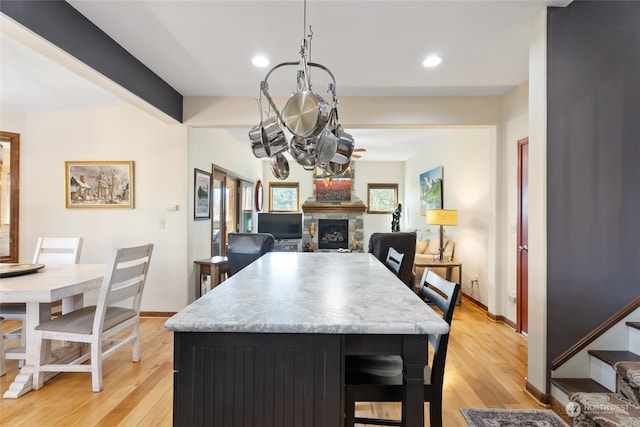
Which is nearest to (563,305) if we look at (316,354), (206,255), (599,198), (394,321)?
(599,198)

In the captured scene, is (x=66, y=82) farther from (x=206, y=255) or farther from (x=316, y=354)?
(x=316, y=354)

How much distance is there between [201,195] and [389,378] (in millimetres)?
3525

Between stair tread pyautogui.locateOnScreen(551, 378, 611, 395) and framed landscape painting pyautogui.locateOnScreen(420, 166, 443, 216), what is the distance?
12.6ft

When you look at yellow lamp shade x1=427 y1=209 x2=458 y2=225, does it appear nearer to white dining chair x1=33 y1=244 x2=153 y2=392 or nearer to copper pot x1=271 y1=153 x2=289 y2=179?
copper pot x1=271 y1=153 x2=289 y2=179

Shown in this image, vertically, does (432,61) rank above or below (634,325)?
above

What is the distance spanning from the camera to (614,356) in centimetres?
193

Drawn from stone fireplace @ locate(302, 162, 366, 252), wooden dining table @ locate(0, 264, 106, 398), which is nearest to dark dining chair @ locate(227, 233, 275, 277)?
wooden dining table @ locate(0, 264, 106, 398)

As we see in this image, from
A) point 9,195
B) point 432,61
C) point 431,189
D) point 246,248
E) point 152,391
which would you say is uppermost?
point 432,61

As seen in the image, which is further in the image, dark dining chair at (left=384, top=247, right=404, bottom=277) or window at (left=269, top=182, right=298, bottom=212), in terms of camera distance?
window at (left=269, top=182, right=298, bottom=212)

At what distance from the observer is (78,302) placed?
2738mm

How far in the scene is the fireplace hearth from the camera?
8.25 m

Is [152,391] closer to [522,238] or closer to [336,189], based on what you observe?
[522,238]

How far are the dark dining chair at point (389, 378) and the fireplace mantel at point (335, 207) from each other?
6672 mm

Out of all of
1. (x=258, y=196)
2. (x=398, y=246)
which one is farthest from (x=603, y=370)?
(x=258, y=196)
